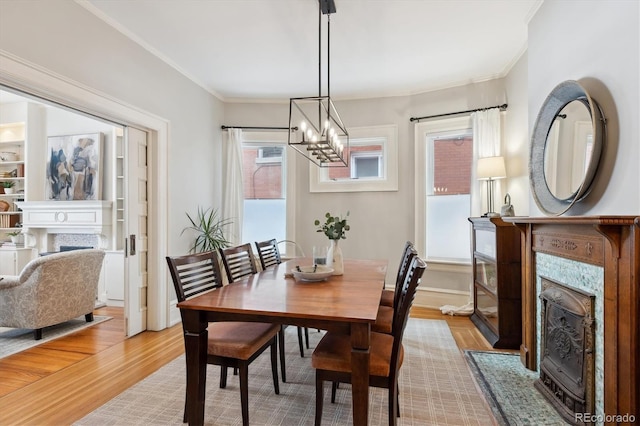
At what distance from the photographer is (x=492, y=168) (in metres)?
3.46

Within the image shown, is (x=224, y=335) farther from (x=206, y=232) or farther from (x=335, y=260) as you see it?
(x=206, y=232)

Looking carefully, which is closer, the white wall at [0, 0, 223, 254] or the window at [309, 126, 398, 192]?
the white wall at [0, 0, 223, 254]

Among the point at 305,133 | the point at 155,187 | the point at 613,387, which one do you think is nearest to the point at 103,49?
the point at 155,187

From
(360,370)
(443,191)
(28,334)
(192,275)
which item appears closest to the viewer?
(360,370)

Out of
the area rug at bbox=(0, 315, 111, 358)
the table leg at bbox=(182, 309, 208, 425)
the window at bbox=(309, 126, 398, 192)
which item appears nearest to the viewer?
the table leg at bbox=(182, 309, 208, 425)

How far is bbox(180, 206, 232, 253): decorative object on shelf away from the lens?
13.4 feet

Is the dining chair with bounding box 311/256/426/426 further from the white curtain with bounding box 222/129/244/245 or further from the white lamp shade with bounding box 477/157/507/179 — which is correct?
the white curtain with bounding box 222/129/244/245

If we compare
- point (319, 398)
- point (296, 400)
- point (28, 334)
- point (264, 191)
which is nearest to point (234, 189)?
point (264, 191)

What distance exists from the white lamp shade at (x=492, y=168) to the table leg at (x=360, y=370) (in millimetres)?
2740

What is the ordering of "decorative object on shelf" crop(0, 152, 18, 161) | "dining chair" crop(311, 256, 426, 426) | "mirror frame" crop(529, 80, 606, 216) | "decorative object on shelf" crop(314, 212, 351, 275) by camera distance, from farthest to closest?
"decorative object on shelf" crop(0, 152, 18, 161)
"decorative object on shelf" crop(314, 212, 351, 275)
"mirror frame" crop(529, 80, 606, 216)
"dining chair" crop(311, 256, 426, 426)

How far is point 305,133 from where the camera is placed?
246 cm

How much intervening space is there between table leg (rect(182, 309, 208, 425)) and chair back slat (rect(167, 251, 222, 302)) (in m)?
0.20

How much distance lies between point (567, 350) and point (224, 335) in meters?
2.12

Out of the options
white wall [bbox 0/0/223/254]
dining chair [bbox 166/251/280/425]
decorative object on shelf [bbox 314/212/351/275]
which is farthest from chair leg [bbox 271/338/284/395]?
white wall [bbox 0/0/223/254]
